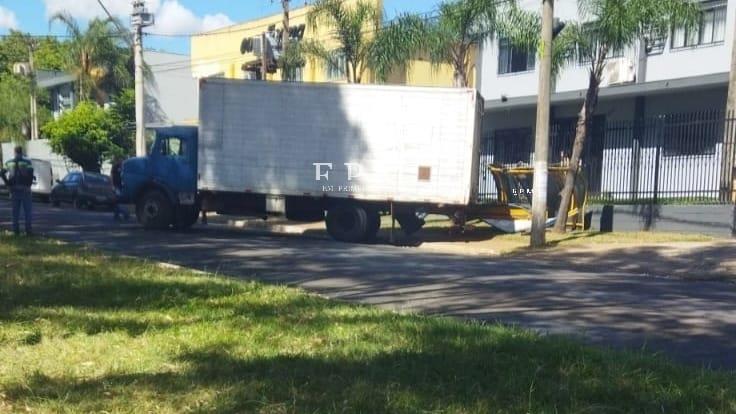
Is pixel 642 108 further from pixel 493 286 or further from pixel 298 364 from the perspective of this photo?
pixel 298 364

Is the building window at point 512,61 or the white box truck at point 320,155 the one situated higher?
the building window at point 512,61

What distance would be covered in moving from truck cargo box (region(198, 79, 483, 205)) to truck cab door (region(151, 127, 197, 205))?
0.41m

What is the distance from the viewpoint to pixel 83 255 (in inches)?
473

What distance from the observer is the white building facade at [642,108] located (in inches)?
811

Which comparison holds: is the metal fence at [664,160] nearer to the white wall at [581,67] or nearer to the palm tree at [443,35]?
the white wall at [581,67]

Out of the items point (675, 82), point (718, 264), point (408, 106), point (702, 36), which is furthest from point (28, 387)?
point (702, 36)

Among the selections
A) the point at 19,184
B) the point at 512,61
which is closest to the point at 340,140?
the point at 19,184

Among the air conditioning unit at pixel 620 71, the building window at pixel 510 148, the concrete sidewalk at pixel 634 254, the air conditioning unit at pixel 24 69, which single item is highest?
the air conditioning unit at pixel 24 69

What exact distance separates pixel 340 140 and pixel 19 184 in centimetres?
687

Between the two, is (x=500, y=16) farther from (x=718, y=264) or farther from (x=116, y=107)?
(x=116, y=107)

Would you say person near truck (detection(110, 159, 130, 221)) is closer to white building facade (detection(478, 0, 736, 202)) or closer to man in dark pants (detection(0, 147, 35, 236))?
man in dark pants (detection(0, 147, 35, 236))

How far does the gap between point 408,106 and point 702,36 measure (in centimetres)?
989

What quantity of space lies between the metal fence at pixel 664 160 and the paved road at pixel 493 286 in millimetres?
5327

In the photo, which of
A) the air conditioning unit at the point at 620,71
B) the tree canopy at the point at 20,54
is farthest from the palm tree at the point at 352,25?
the tree canopy at the point at 20,54
